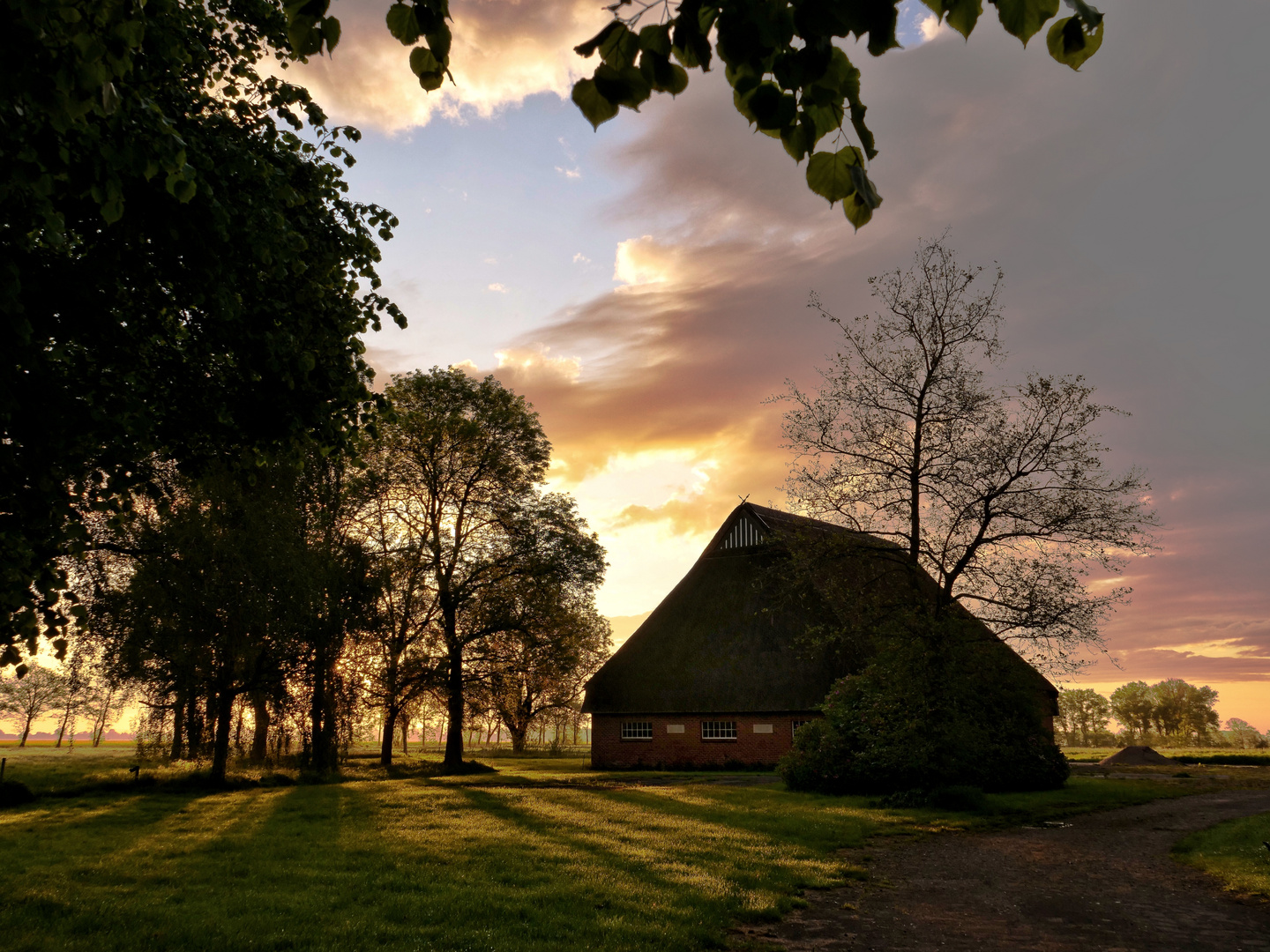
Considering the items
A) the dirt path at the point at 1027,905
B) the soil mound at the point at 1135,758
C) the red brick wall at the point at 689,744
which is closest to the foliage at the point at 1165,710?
the soil mound at the point at 1135,758

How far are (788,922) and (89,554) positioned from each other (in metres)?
26.4

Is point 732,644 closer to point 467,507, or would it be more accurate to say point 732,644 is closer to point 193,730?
point 467,507

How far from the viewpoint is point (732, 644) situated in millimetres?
37250

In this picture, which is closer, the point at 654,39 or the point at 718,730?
the point at 654,39

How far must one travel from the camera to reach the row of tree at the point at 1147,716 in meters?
85.9

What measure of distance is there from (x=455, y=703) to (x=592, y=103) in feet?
115

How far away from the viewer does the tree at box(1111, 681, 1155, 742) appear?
97.0m

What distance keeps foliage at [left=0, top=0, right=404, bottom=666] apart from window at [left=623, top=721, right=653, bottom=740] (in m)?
27.9

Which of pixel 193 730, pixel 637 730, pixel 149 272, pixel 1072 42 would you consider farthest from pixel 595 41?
pixel 637 730

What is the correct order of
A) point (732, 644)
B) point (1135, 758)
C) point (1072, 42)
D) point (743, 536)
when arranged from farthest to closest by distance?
point (1135, 758)
point (743, 536)
point (732, 644)
point (1072, 42)

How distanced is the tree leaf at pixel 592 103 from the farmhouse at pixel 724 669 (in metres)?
29.6

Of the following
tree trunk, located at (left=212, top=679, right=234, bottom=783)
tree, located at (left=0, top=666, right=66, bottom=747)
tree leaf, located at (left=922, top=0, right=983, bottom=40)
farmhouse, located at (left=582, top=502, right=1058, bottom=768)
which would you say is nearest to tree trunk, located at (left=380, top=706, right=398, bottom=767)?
tree trunk, located at (left=212, top=679, right=234, bottom=783)

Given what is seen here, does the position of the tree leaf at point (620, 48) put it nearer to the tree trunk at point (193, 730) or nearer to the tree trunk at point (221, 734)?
the tree trunk at point (221, 734)

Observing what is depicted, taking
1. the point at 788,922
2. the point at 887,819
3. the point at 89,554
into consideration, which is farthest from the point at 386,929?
the point at 89,554
